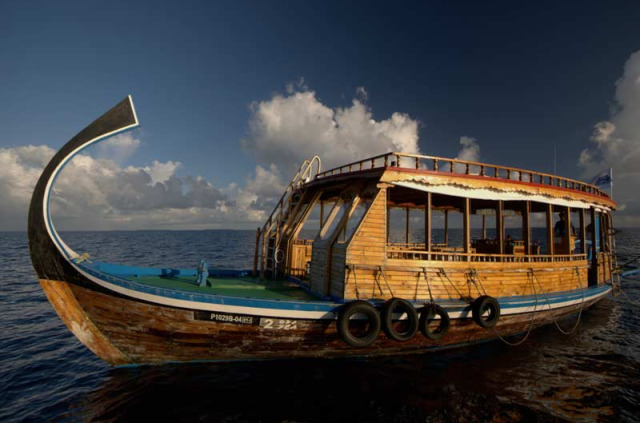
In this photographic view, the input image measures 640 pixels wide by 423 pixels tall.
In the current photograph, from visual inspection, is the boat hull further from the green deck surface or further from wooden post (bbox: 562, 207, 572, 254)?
wooden post (bbox: 562, 207, 572, 254)

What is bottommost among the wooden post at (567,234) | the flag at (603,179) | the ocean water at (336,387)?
the ocean water at (336,387)

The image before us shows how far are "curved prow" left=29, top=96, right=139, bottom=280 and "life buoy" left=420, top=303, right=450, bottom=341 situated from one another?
30.4 feet

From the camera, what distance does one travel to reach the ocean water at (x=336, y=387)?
24.2ft

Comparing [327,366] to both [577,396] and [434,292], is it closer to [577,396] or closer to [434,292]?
[434,292]

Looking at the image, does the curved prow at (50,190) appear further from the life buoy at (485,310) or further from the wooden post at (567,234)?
the wooden post at (567,234)

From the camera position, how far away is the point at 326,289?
32.7 ft

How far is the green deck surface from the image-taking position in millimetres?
9711

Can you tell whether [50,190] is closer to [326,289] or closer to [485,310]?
[326,289]

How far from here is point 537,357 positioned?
36.5 feet

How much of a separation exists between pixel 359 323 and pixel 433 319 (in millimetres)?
2438

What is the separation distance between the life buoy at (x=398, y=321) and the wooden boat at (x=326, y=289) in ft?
0.10

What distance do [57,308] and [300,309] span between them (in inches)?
235

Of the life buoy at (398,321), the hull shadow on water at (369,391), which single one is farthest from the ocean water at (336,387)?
the life buoy at (398,321)

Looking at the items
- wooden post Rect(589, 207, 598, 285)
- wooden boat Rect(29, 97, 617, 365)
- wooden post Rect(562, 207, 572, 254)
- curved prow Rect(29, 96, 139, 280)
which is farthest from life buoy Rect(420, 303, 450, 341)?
wooden post Rect(589, 207, 598, 285)
